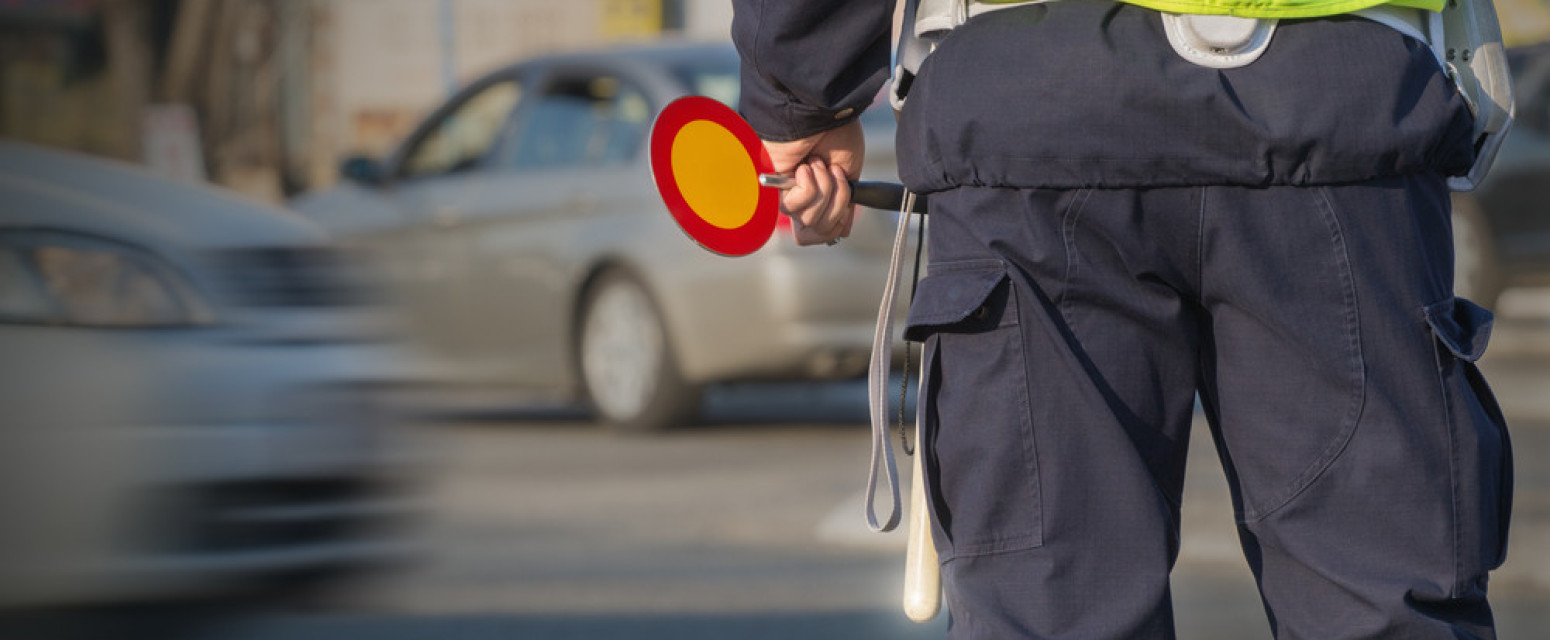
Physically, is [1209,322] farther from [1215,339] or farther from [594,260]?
[594,260]

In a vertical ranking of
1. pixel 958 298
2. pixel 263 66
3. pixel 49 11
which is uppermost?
pixel 958 298

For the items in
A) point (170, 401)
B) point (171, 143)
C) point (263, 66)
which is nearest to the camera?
point (170, 401)

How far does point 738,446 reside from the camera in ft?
24.6

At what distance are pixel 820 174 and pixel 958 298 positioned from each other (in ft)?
1.11

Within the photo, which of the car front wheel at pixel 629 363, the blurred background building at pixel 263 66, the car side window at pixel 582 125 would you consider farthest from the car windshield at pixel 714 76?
the blurred background building at pixel 263 66

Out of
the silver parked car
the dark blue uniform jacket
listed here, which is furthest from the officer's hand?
the silver parked car

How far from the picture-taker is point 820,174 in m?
2.06

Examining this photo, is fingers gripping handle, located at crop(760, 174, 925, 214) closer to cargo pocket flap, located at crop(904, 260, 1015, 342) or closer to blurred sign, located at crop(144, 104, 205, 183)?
cargo pocket flap, located at crop(904, 260, 1015, 342)

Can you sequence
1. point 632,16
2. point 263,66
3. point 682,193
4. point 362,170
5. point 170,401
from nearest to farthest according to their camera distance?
point 682,193, point 170,401, point 362,170, point 632,16, point 263,66

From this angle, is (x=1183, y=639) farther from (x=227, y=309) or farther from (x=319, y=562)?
(x=227, y=309)

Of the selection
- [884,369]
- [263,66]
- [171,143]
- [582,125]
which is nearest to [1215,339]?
[884,369]

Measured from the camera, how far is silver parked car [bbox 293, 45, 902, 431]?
731cm

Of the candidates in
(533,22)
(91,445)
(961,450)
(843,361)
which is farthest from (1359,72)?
(533,22)

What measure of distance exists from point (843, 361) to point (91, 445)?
162 inches
